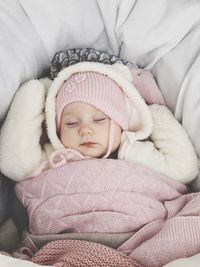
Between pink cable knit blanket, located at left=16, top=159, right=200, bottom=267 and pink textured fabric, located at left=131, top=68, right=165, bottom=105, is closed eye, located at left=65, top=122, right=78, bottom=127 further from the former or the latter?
pink textured fabric, located at left=131, top=68, right=165, bottom=105

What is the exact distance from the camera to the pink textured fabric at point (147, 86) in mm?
1373

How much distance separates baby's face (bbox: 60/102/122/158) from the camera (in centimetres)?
126

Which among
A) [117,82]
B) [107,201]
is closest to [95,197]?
[107,201]

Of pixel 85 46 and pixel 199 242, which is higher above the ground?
pixel 85 46

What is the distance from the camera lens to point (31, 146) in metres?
1.27

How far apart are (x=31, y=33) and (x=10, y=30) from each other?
55mm

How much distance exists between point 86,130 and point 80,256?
0.29 meters

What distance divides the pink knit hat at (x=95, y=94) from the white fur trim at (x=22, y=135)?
5 centimetres

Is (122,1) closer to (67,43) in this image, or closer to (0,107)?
(67,43)

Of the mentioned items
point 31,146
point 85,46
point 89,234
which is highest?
point 85,46

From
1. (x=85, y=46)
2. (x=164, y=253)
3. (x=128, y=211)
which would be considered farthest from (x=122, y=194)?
(x=85, y=46)

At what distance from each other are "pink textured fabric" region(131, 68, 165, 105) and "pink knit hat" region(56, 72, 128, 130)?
7cm

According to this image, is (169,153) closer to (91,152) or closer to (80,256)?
(91,152)

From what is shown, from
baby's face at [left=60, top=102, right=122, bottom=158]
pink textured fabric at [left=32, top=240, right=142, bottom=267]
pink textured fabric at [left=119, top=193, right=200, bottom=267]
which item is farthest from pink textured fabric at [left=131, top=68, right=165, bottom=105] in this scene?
pink textured fabric at [left=32, top=240, right=142, bottom=267]
